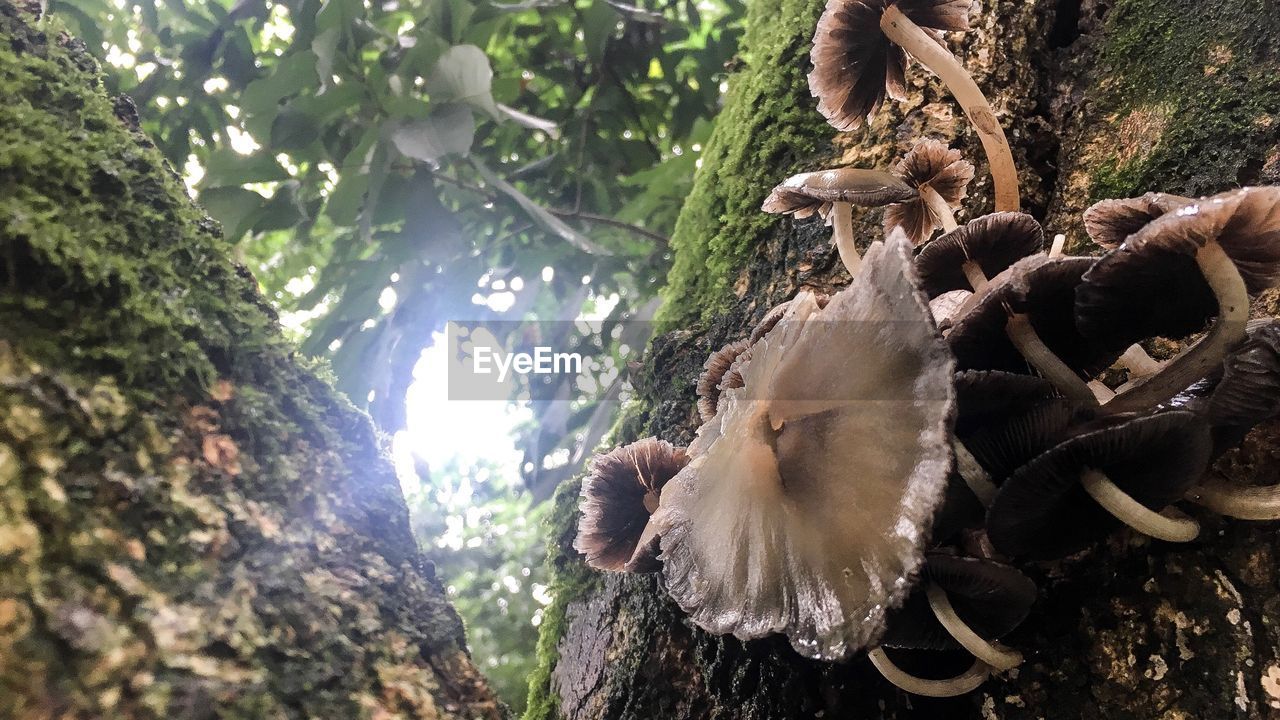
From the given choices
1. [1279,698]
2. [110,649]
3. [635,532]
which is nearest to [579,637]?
[635,532]

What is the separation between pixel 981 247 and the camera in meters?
1.32

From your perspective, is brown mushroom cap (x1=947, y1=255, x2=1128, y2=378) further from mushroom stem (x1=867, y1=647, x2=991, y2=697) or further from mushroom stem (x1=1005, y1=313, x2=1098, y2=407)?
mushroom stem (x1=867, y1=647, x2=991, y2=697)

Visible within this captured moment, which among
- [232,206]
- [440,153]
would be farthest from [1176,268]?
[232,206]

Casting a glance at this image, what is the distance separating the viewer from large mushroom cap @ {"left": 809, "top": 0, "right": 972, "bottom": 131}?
5.35ft

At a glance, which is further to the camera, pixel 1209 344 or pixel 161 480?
pixel 1209 344

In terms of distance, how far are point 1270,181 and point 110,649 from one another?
1905 millimetres

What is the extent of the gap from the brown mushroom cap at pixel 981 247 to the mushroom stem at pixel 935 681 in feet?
2.09

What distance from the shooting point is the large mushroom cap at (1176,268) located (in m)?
0.96

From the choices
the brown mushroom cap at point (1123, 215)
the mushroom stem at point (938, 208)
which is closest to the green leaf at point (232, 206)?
the mushroom stem at point (938, 208)

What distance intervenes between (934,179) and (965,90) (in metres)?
0.20

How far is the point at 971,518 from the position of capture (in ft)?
3.69

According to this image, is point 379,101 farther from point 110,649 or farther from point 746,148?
point 110,649

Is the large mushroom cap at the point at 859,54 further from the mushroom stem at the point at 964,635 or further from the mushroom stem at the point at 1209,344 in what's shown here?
the mushroom stem at the point at 964,635

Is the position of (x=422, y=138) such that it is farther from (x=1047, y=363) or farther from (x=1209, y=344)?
(x=1209, y=344)
